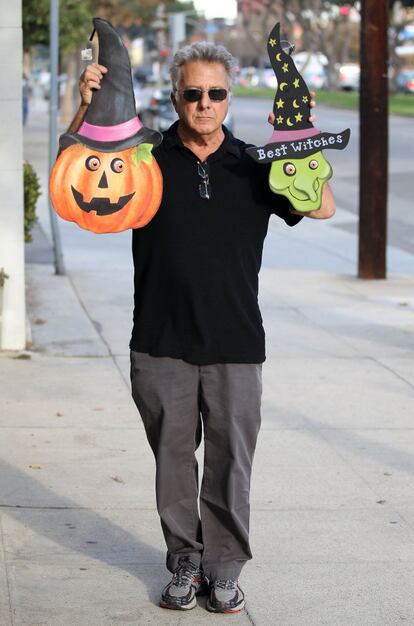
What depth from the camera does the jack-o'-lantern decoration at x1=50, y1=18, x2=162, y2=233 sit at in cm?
427

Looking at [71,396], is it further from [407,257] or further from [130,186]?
[407,257]

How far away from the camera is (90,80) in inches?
167

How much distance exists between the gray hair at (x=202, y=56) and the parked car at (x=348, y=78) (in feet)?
262

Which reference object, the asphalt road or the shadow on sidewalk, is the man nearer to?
the shadow on sidewalk

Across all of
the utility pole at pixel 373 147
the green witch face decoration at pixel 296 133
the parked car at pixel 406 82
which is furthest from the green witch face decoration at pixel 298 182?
the parked car at pixel 406 82

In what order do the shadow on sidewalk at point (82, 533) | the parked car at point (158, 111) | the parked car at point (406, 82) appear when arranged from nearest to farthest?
the shadow on sidewalk at point (82, 533) < the parked car at point (158, 111) < the parked car at point (406, 82)

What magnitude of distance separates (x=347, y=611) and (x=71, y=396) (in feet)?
11.4

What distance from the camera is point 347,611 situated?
4.58m

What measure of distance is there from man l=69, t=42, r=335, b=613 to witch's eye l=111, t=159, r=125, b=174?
12cm

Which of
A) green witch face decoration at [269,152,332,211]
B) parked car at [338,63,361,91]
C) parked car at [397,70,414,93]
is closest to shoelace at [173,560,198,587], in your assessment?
green witch face decoration at [269,152,332,211]

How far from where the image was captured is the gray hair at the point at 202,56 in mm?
4242

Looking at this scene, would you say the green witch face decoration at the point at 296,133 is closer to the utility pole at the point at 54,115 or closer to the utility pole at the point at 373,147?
the utility pole at the point at 54,115

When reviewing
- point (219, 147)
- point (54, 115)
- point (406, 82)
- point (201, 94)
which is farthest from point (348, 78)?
point (201, 94)

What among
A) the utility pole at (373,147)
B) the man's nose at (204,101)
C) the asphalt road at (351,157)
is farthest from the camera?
the asphalt road at (351,157)
